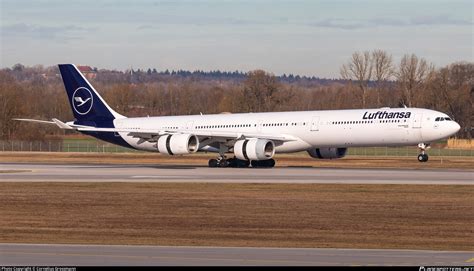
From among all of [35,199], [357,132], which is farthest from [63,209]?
[357,132]

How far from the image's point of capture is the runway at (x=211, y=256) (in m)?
18.7

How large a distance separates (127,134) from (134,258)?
1658 inches

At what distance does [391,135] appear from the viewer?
182 feet

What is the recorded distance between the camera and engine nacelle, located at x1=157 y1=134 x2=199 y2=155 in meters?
56.7

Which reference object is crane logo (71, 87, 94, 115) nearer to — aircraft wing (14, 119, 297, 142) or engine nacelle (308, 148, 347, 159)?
aircraft wing (14, 119, 297, 142)

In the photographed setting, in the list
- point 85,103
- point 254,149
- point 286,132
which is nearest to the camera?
point 254,149

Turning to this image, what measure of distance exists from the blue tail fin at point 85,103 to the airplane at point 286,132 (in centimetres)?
243

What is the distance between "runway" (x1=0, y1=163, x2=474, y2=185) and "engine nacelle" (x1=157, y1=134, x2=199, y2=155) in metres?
1.48

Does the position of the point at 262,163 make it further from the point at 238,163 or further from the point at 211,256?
the point at 211,256

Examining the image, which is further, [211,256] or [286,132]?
[286,132]

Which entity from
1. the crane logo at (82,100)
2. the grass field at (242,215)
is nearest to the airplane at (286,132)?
the crane logo at (82,100)

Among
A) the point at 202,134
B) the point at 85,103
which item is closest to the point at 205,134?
the point at 202,134

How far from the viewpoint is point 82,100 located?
66438mm

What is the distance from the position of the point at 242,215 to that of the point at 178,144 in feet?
89.5
